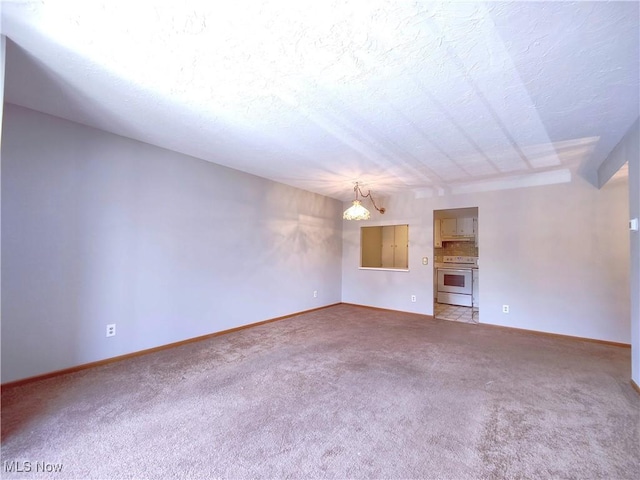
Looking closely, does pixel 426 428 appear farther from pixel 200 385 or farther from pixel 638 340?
pixel 638 340

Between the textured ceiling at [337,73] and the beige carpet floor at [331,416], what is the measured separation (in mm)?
2381

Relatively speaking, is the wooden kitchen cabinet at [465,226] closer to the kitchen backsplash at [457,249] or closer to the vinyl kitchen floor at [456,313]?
the kitchen backsplash at [457,249]

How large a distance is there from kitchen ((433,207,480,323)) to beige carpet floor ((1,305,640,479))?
261 centimetres

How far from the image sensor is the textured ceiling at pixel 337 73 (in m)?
1.45

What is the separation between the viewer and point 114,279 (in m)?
2.96

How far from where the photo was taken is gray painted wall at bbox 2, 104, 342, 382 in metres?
2.43

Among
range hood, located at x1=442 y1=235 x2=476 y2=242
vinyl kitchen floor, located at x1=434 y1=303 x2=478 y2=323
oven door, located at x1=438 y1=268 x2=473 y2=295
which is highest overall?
range hood, located at x1=442 y1=235 x2=476 y2=242

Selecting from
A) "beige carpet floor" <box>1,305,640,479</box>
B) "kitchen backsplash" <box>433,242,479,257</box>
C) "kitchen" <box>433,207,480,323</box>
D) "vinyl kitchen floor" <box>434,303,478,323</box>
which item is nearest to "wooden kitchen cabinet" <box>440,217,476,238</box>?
"kitchen" <box>433,207,480,323</box>

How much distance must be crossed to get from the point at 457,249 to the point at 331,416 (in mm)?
5959

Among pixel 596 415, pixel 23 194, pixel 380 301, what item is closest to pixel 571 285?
pixel 596 415

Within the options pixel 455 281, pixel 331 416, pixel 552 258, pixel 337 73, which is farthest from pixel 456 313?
pixel 337 73

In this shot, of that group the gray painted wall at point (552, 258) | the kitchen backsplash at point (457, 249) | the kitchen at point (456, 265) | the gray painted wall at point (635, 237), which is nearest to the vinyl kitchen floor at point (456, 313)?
the kitchen at point (456, 265)

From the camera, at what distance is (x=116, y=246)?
9.78 ft

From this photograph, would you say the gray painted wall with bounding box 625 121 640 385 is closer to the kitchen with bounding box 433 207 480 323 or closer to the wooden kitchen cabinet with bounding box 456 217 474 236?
the kitchen with bounding box 433 207 480 323
